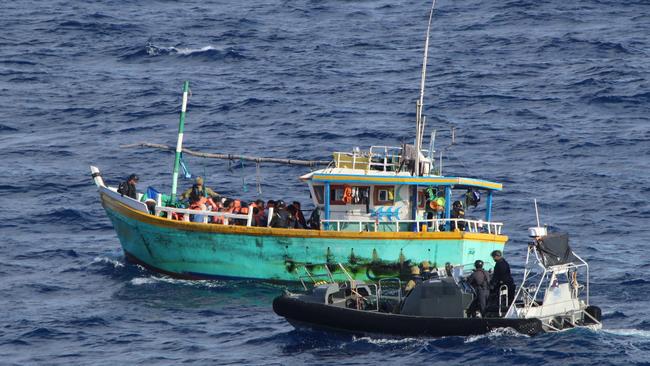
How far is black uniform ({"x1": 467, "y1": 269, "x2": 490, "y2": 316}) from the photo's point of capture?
36281 millimetres

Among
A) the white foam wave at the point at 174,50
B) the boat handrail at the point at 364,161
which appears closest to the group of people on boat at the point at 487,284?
the boat handrail at the point at 364,161

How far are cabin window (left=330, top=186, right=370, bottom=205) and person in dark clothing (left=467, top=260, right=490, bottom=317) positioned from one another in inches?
347

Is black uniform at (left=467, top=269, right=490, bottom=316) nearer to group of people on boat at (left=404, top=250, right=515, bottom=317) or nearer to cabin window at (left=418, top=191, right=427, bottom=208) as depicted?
group of people on boat at (left=404, top=250, right=515, bottom=317)

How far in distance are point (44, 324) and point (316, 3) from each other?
56.2 meters

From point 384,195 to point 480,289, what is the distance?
8905mm

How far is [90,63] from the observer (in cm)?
7838

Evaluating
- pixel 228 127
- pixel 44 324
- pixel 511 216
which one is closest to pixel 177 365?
pixel 44 324

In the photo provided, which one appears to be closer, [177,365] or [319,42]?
[177,365]

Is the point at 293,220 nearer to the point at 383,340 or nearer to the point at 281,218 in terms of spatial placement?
the point at 281,218

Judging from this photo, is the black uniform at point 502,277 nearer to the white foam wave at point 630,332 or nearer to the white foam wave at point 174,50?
the white foam wave at point 630,332

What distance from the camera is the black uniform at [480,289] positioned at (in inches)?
1428

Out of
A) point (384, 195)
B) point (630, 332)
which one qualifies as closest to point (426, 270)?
point (384, 195)

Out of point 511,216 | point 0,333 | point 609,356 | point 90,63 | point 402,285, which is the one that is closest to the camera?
point 609,356

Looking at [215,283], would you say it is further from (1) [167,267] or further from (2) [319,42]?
(2) [319,42]
